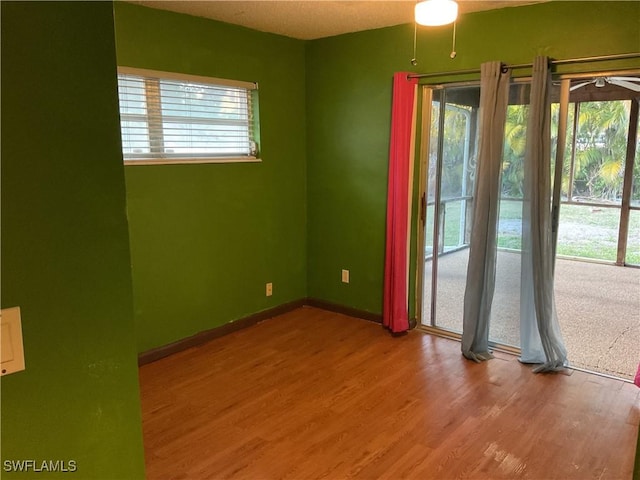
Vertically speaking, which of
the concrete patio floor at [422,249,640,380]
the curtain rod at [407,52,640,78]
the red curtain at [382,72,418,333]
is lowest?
the concrete patio floor at [422,249,640,380]

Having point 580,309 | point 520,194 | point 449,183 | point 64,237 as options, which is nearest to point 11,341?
point 64,237

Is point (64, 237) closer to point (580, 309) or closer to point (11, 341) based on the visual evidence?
point (11, 341)

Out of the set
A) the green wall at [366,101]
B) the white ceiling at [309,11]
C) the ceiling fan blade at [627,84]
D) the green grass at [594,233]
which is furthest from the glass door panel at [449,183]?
the green grass at [594,233]

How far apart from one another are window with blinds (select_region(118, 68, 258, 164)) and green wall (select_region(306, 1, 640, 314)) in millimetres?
689

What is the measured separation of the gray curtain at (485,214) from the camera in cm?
339

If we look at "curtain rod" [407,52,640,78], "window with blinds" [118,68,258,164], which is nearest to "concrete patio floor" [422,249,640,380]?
"curtain rod" [407,52,640,78]

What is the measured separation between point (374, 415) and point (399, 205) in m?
1.69

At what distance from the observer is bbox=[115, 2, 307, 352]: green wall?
3420 millimetres

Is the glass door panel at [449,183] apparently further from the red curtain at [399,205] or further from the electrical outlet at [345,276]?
the electrical outlet at [345,276]

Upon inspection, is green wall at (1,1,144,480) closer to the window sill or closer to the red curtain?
the window sill

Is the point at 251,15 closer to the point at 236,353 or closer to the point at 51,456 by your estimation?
the point at 236,353

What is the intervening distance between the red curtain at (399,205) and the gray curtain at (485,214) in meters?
0.56

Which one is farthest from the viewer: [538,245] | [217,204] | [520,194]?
[217,204]

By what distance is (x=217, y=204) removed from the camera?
3914 millimetres
